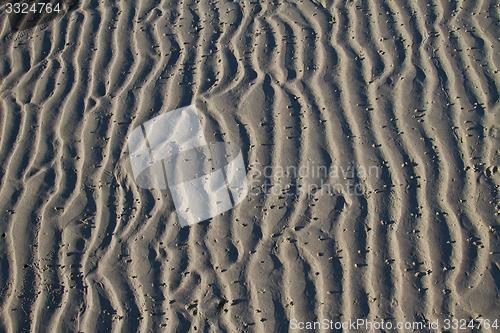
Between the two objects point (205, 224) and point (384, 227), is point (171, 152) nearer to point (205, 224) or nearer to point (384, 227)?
point (205, 224)

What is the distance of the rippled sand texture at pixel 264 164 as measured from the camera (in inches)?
110

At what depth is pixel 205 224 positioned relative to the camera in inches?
117

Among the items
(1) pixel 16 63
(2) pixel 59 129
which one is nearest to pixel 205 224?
(2) pixel 59 129
